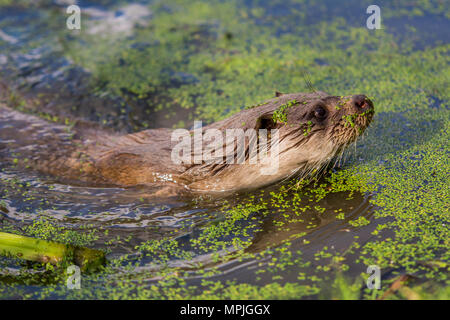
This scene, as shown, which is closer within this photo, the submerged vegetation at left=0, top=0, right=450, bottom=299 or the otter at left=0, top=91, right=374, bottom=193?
the submerged vegetation at left=0, top=0, right=450, bottom=299

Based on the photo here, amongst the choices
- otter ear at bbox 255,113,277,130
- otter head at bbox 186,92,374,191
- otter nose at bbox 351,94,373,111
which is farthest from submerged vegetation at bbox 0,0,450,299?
otter nose at bbox 351,94,373,111

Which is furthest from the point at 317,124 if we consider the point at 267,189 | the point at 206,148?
the point at 206,148

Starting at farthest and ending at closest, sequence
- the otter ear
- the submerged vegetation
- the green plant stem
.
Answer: the otter ear < the green plant stem < the submerged vegetation

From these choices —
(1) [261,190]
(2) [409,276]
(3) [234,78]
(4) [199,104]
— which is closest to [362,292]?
(2) [409,276]

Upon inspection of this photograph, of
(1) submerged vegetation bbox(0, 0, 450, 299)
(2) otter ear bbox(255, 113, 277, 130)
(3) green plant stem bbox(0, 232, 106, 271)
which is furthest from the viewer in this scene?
(2) otter ear bbox(255, 113, 277, 130)

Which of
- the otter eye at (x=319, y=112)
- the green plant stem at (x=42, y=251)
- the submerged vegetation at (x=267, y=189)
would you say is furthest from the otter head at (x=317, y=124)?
the green plant stem at (x=42, y=251)

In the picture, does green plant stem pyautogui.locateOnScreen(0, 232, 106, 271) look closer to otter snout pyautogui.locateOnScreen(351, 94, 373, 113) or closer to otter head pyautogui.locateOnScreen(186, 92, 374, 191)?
otter head pyautogui.locateOnScreen(186, 92, 374, 191)

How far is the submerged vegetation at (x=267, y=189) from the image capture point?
359 cm

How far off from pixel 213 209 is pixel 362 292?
1.55m

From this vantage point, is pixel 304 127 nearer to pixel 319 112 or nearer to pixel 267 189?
pixel 319 112

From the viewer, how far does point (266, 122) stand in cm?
443

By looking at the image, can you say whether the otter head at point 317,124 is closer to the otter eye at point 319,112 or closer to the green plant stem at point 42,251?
the otter eye at point 319,112

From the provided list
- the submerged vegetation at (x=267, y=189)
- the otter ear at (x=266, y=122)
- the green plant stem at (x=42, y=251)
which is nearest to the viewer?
the submerged vegetation at (x=267, y=189)

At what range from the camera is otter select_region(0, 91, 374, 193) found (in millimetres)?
4422
